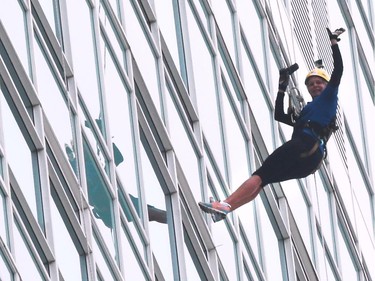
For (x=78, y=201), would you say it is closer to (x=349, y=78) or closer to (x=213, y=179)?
(x=213, y=179)

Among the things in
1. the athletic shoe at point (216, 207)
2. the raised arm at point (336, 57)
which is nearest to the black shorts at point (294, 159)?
the raised arm at point (336, 57)

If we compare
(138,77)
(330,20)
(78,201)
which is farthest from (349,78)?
(78,201)

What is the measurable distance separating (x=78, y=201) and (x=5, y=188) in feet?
7.13

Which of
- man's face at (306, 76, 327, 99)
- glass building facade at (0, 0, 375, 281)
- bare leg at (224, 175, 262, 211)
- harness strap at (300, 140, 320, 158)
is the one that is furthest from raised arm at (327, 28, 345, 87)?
glass building facade at (0, 0, 375, 281)

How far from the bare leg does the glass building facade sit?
96.0 inches

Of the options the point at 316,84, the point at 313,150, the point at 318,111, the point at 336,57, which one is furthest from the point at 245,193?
the point at 336,57

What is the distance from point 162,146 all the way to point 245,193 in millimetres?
5368

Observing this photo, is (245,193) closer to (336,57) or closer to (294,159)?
(294,159)

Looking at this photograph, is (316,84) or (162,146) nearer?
(316,84)

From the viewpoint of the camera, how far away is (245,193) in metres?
30.0

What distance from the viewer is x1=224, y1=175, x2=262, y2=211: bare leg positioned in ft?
98.0

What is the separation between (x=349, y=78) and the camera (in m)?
45.8

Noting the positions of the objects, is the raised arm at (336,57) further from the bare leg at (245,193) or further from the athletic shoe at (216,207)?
the athletic shoe at (216,207)

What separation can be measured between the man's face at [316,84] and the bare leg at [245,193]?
4.27 feet
